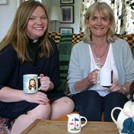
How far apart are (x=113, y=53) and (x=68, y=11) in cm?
334

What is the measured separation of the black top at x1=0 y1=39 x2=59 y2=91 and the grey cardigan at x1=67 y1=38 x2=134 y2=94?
133 mm

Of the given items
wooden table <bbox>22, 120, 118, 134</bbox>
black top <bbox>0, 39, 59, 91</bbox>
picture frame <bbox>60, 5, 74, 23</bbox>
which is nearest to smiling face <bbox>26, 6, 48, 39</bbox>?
black top <bbox>0, 39, 59, 91</bbox>

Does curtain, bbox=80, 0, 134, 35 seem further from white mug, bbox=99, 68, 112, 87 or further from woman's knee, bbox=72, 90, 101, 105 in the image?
white mug, bbox=99, 68, 112, 87

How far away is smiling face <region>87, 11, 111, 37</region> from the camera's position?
1894 mm

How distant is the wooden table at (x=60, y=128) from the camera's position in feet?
3.61

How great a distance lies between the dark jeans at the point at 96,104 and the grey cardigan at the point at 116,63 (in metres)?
0.22

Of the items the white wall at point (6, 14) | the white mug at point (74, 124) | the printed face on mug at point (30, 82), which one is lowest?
the white mug at point (74, 124)

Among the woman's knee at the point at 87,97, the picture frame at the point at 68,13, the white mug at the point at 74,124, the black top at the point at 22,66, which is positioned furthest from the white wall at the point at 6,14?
the picture frame at the point at 68,13

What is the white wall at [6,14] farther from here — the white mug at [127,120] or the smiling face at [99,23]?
the white mug at [127,120]

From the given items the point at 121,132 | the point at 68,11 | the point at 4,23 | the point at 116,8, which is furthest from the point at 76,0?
the point at 121,132

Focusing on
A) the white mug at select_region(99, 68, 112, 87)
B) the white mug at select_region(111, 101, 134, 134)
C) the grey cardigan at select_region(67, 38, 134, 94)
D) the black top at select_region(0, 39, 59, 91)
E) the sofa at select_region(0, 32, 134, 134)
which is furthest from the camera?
the sofa at select_region(0, 32, 134, 134)

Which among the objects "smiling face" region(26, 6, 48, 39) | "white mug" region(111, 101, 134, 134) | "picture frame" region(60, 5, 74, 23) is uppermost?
"picture frame" region(60, 5, 74, 23)

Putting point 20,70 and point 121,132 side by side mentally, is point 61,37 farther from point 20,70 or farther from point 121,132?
point 121,132

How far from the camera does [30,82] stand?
1392mm
